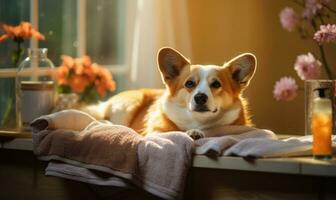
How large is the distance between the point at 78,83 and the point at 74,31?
1.95ft

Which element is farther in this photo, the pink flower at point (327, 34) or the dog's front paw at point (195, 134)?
the pink flower at point (327, 34)

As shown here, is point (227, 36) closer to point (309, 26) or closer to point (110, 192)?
point (309, 26)

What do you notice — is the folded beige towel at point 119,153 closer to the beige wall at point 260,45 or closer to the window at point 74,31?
the window at point 74,31

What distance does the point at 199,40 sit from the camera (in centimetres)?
353

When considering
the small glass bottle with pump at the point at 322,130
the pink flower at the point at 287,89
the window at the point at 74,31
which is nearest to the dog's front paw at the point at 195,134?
the small glass bottle with pump at the point at 322,130

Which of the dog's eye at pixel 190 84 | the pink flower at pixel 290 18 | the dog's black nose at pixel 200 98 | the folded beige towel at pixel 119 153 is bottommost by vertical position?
the folded beige towel at pixel 119 153

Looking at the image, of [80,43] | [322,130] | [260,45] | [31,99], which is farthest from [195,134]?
[260,45]

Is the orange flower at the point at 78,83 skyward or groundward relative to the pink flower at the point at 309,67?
groundward

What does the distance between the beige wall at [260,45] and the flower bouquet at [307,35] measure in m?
0.09

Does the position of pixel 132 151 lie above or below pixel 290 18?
below

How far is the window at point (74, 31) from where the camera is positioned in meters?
2.70

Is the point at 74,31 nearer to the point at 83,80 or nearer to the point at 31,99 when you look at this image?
the point at 83,80

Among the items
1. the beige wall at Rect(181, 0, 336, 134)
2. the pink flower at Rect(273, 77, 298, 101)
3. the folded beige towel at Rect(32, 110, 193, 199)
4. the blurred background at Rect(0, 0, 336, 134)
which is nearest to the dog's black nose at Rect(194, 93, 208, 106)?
the folded beige towel at Rect(32, 110, 193, 199)

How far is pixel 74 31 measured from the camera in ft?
10.4
